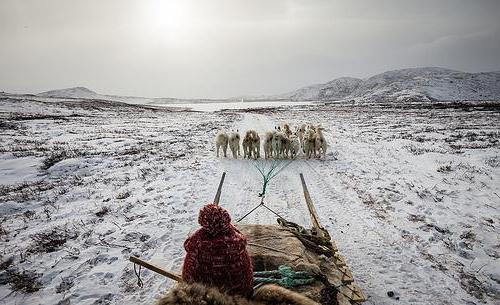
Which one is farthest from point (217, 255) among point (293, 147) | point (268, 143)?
point (293, 147)

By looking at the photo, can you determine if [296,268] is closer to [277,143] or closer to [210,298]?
[210,298]

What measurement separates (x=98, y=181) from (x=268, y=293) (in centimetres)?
871

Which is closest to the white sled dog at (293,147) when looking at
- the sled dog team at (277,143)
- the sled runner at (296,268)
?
the sled dog team at (277,143)

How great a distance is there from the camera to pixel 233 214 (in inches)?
271

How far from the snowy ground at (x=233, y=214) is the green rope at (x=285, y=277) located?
160cm

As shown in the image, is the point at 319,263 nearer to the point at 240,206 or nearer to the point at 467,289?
the point at 467,289

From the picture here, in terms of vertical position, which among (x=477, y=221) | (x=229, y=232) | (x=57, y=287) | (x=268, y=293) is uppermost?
(x=229, y=232)

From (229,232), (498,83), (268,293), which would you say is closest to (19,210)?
(229,232)

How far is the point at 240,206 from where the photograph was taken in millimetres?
7355

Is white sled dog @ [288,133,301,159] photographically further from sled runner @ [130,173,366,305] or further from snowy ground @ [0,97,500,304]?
sled runner @ [130,173,366,305]

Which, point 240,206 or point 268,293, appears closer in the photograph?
point 268,293

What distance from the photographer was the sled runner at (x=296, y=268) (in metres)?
3.01

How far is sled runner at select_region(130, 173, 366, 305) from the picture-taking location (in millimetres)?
3014

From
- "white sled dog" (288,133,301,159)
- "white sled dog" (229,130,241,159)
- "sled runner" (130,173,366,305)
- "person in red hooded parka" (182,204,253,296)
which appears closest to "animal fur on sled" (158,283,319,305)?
"sled runner" (130,173,366,305)
